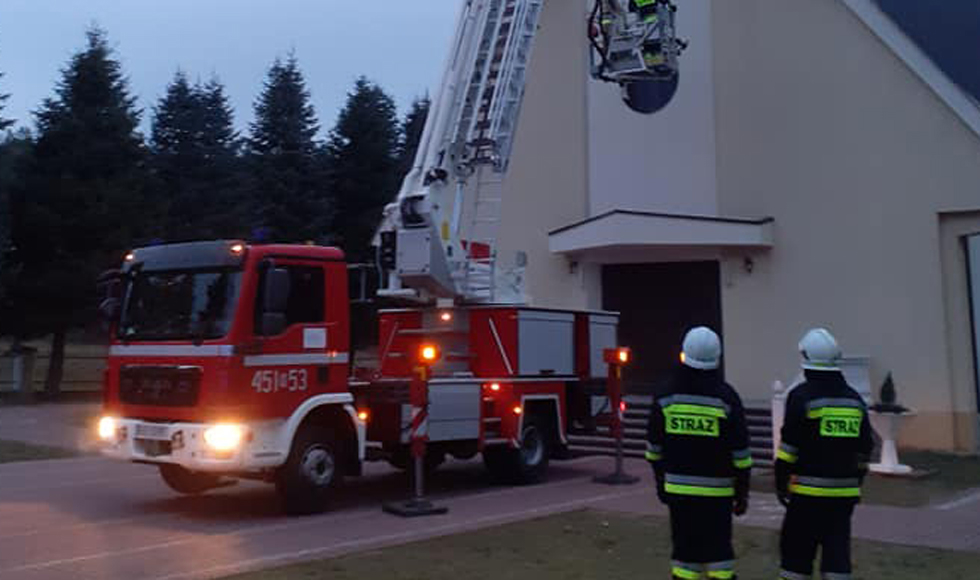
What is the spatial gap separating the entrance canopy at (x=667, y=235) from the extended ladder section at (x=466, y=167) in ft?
15.8

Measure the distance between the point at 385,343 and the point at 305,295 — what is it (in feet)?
10.5

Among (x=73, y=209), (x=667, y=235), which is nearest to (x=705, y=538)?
(x=667, y=235)

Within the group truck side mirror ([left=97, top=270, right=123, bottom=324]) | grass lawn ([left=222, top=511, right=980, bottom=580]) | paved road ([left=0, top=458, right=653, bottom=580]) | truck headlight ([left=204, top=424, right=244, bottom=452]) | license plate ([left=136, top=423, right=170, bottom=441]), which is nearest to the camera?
grass lawn ([left=222, top=511, right=980, bottom=580])

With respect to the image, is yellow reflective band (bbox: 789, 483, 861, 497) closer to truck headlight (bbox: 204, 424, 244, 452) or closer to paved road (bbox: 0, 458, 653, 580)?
paved road (bbox: 0, 458, 653, 580)

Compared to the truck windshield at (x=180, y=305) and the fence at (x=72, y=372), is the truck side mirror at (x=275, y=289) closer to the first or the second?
the truck windshield at (x=180, y=305)

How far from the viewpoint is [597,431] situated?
14.6 m

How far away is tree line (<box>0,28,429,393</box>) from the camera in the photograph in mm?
28500

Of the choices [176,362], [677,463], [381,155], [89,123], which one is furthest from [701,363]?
[381,155]

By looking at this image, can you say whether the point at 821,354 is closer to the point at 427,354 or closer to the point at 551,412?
the point at 427,354

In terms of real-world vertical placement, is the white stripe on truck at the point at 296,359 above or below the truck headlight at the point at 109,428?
above

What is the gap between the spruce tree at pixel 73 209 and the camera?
28.2 meters

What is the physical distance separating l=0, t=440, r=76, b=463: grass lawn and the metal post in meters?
8.94

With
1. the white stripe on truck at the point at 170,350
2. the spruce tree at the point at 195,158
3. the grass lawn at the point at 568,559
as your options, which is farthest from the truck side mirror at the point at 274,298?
the spruce tree at the point at 195,158

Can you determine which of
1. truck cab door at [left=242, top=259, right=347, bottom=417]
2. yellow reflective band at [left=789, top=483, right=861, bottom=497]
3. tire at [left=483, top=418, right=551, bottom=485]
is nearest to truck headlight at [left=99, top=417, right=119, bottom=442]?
truck cab door at [left=242, top=259, right=347, bottom=417]
